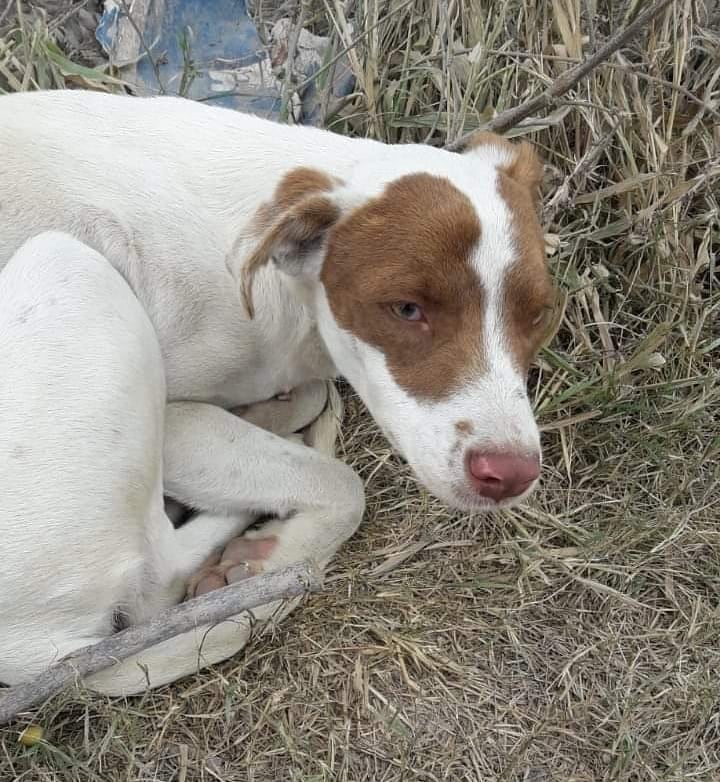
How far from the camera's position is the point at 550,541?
302cm

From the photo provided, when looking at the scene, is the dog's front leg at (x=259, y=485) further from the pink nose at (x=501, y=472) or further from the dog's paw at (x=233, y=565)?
the pink nose at (x=501, y=472)

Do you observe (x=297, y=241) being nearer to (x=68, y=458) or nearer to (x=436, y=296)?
(x=436, y=296)

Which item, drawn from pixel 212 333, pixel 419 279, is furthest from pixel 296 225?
pixel 212 333

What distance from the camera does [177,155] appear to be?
9.01 feet

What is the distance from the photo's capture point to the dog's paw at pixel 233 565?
101 inches

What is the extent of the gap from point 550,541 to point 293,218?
4.67 feet

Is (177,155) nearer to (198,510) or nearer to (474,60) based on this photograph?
(198,510)

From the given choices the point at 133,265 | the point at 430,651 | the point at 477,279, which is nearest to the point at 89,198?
the point at 133,265

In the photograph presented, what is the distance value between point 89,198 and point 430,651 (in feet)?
5.39

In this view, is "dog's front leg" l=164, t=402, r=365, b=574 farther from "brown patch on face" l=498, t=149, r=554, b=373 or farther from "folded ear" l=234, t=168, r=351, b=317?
"brown patch on face" l=498, t=149, r=554, b=373

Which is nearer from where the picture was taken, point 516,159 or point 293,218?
point 293,218

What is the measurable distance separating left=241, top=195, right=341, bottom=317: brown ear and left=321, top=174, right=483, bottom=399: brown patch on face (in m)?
0.08

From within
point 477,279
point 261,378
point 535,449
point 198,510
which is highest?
point 477,279

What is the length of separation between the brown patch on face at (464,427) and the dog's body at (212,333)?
10 millimetres
